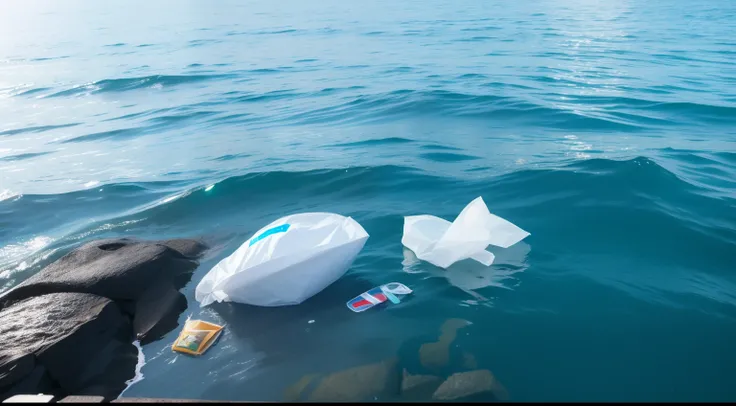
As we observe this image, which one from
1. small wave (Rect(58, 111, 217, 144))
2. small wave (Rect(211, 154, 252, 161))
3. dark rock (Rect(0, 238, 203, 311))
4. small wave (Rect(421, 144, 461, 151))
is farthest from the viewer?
small wave (Rect(58, 111, 217, 144))

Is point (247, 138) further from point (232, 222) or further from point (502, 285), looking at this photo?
point (502, 285)

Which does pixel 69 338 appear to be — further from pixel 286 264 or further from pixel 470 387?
pixel 470 387

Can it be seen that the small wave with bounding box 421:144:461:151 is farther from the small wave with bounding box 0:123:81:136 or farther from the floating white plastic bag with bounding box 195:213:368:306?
the small wave with bounding box 0:123:81:136

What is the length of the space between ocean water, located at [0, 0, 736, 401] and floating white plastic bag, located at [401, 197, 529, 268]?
4.5 inches

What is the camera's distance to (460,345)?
10.2 feet

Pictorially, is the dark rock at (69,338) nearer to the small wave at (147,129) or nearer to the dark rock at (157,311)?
the dark rock at (157,311)

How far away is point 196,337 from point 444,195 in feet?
10.4

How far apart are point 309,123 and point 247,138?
1.34 metres

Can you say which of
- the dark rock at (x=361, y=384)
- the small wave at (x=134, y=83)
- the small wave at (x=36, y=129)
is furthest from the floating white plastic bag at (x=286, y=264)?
the small wave at (x=134, y=83)

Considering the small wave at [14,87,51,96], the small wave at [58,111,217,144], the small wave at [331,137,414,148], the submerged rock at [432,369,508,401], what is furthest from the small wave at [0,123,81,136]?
the submerged rock at [432,369,508,401]

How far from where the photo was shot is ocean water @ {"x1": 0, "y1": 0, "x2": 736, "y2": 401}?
305 centimetres

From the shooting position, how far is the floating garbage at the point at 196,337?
129 inches

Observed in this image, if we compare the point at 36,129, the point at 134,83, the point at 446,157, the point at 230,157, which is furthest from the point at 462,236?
the point at 134,83

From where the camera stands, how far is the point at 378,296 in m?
3.71
